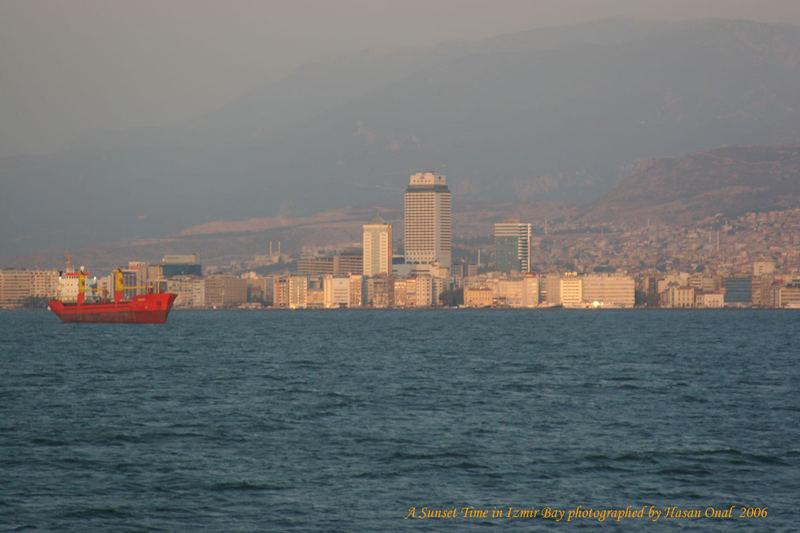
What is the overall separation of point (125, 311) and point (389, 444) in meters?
146

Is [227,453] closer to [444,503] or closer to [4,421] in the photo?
[444,503]

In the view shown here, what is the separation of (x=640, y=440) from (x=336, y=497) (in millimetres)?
14891

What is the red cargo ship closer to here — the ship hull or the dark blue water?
the ship hull

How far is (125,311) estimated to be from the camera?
182 meters

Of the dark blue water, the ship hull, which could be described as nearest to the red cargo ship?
the ship hull

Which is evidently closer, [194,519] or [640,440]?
[194,519]

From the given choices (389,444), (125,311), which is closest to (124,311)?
(125,311)

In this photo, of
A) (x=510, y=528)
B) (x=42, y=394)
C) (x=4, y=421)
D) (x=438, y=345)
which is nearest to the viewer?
(x=510, y=528)

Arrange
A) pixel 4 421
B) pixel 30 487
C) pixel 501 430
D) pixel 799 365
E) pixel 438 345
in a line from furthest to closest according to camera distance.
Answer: pixel 438 345 < pixel 799 365 < pixel 4 421 < pixel 501 430 < pixel 30 487

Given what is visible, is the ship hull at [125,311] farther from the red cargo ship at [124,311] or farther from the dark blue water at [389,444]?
the dark blue water at [389,444]

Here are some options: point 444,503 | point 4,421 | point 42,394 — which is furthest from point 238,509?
point 42,394

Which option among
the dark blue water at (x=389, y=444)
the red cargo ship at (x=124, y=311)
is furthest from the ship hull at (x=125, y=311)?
the dark blue water at (x=389, y=444)

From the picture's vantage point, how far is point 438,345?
11594 centimetres

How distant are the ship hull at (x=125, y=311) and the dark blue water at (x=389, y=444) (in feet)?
327
